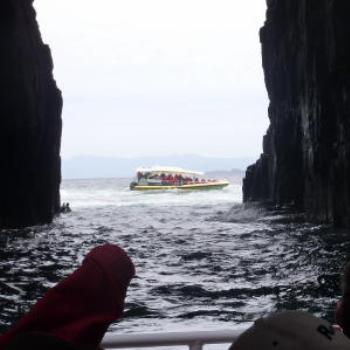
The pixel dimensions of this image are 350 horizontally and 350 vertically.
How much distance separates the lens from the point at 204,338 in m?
3.17

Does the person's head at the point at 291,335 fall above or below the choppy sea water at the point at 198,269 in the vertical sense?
above

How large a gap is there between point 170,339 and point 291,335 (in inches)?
68.1

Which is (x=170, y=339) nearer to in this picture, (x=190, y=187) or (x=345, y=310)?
(x=345, y=310)

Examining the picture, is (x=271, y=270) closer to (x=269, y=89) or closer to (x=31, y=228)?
(x=31, y=228)

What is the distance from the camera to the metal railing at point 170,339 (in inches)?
122

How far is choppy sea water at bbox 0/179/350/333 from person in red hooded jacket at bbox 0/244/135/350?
7701 millimetres

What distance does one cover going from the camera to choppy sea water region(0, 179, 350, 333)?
10742 mm

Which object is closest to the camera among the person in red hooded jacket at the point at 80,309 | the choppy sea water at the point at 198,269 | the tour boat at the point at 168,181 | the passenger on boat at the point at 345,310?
the person in red hooded jacket at the point at 80,309

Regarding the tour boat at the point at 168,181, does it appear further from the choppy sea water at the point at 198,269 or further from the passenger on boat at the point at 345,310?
the passenger on boat at the point at 345,310

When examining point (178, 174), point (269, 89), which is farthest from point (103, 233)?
point (178, 174)

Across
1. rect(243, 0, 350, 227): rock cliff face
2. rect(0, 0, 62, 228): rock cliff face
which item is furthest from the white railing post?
rect(0, 0, 62, 228): rock cliff face

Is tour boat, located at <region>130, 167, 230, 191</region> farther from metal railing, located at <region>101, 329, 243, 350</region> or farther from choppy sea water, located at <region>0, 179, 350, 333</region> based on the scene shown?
metal railing, located at <region>101, 329, 243, 350</region>

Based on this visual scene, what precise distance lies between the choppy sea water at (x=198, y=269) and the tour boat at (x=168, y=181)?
46482 millimetres

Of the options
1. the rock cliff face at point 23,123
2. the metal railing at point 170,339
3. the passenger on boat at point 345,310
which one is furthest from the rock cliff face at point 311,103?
the passenger on boat at point 345,310
